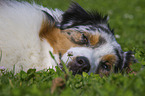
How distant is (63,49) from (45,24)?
0.61m

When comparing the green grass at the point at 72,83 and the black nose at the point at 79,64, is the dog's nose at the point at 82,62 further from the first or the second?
the green grass at the point at 72,83

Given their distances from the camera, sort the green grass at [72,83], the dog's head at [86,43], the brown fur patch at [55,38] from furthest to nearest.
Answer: the brown fur patch at [55,38]
the dog's head at [86,43]
the green grass at [72,83]

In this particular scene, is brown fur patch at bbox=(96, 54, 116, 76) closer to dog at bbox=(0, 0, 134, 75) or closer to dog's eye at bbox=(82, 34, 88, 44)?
dog at bbox=(0, 0, 134, 75)

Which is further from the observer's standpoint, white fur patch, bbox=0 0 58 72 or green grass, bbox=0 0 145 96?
white fur patch, bbox=0 0 58 72

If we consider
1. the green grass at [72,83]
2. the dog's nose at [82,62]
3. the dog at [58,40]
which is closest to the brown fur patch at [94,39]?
the dog at [58,40]

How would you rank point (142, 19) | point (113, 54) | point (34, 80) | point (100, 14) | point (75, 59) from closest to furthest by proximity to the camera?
point (34, 80), point (75, 59), point (113, 54), point (100, 14), point (142, 19)

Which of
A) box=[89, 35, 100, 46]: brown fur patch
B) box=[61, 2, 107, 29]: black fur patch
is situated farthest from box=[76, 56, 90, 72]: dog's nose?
box=[61, 2, 107, 29]: black fur patch

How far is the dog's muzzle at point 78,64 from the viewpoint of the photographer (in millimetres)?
3213

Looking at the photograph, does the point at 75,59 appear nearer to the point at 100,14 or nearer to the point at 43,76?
the point at 43,76

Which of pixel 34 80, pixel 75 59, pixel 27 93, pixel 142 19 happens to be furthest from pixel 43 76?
pixel 142 19

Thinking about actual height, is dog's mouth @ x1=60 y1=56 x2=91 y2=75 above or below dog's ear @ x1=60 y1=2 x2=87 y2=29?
below

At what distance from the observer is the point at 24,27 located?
133 inches

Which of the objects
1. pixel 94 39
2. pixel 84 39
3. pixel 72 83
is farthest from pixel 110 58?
pixel 72 83

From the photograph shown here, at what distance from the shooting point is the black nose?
3.21m
